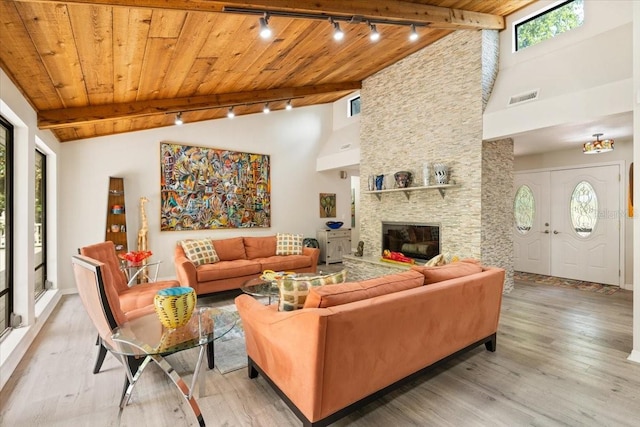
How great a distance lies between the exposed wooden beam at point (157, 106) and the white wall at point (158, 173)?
1.44 m

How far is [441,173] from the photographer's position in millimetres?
4777

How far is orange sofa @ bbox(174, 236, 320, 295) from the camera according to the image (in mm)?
4488

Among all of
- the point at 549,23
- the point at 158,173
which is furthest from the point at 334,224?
the point at 549,23

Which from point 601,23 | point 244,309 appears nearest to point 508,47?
point 601,23

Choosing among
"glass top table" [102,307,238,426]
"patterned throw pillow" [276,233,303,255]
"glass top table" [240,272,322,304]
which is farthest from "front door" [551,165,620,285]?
"glass top table" [102,307,238,426]

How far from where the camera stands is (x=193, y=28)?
9.05ft

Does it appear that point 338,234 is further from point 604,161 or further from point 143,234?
point 604,161

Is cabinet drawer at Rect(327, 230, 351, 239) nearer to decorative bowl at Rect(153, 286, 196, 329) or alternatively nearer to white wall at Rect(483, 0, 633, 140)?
white wall at Rect(483, 0, 633, 140)

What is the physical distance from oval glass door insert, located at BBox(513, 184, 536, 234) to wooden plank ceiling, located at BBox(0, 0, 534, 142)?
3.30 m

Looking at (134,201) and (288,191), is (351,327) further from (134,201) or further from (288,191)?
(288,191)

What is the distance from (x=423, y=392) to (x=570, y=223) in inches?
204

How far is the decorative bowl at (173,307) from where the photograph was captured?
6.60 feet

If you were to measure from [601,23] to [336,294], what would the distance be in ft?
15.1

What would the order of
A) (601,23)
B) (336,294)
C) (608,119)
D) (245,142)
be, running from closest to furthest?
(336,294)
(608,119)
(601,23)
(245,142)
